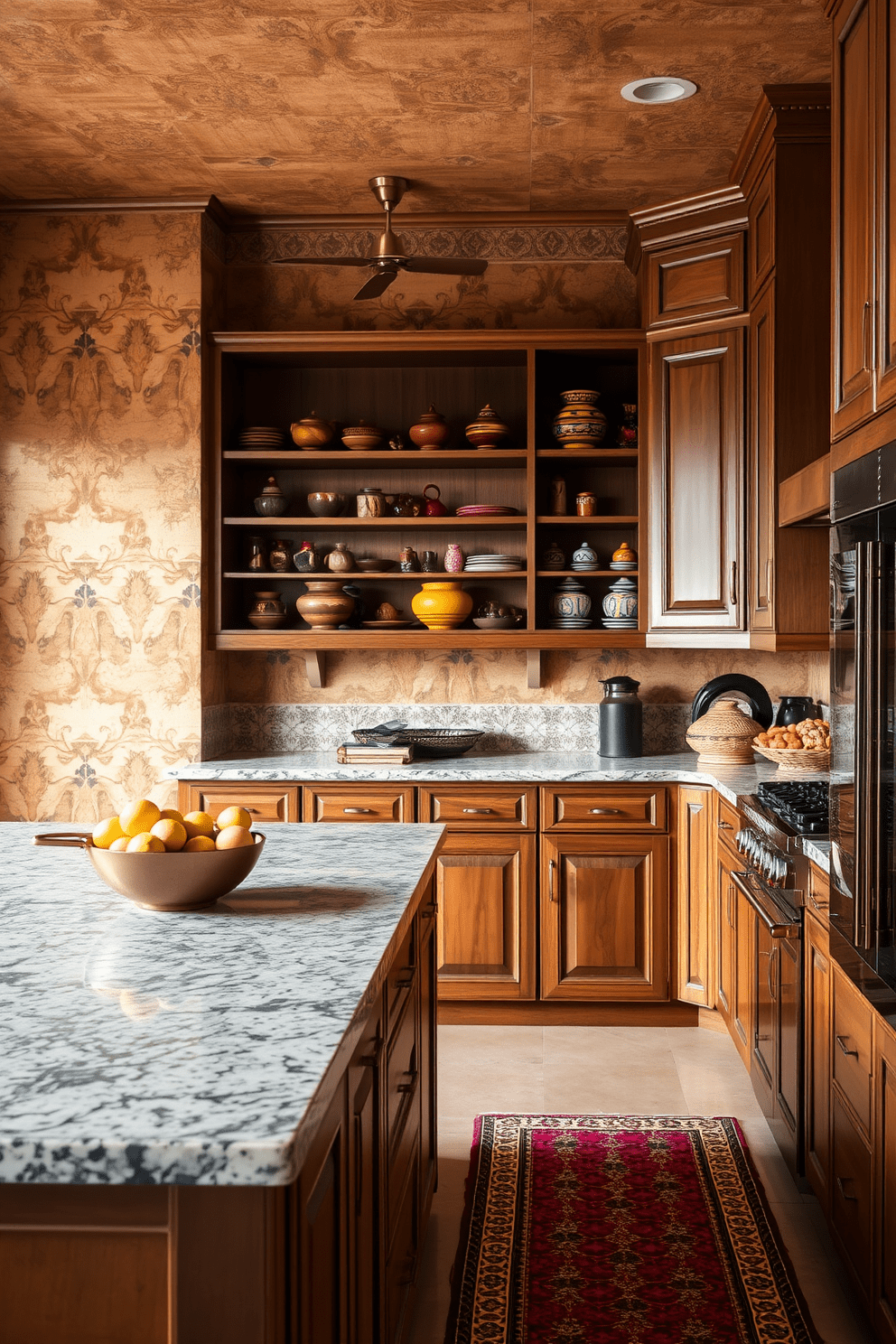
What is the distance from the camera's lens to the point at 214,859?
1.76 metres

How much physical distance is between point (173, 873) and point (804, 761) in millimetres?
2369

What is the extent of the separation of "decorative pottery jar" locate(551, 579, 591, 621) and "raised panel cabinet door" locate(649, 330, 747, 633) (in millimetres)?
279

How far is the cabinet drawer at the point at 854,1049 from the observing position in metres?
2.01

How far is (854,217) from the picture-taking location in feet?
7.16

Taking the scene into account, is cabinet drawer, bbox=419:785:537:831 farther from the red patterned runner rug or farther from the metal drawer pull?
the metal drawer pull

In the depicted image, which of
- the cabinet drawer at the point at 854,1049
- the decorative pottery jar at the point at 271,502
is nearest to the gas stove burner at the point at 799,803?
the cabinet drawer at the point at 854,1049

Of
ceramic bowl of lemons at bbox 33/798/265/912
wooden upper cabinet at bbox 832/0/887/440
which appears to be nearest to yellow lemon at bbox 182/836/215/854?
ceramic bowl of lemons at bbox 33/798/265/912

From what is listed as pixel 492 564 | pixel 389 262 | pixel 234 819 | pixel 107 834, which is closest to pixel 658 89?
pixel 389 262

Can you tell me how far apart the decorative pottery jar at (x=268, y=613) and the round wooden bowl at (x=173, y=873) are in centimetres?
265

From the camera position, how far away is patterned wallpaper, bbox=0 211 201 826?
4270 millimetres

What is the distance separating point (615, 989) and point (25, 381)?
3.13 meters

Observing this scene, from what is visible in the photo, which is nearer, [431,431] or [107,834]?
[107,834]

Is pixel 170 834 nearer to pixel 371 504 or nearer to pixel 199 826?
pixel 199 826

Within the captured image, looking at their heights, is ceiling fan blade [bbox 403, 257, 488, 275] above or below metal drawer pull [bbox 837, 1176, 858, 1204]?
above
